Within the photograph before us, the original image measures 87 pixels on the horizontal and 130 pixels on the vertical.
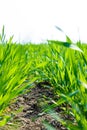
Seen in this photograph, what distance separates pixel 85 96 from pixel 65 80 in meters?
0.76

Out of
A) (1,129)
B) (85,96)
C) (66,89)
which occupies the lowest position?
(1,129)

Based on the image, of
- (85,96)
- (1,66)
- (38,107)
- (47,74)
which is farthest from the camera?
(47,74)

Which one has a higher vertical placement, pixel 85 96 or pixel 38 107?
pixel 85 96

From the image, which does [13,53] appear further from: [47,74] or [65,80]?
[65,80]

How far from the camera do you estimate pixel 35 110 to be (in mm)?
1754

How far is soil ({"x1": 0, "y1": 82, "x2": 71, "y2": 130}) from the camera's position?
146 cm

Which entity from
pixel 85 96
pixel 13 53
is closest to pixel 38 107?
pixel 13 53

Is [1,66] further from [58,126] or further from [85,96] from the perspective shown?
[85,96]

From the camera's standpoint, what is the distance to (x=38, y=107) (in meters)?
1.79

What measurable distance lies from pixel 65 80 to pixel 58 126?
1.15ft

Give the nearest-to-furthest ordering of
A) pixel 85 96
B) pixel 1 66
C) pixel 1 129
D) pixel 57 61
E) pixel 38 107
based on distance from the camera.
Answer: pixel 85 96 < pixel 1 129 < pixel 1 66 < pixel 38 107 < pixel 57 61

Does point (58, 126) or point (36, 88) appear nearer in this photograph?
point (58, 126)

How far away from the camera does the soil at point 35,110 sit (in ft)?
4.80

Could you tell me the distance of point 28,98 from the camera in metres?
2.05
